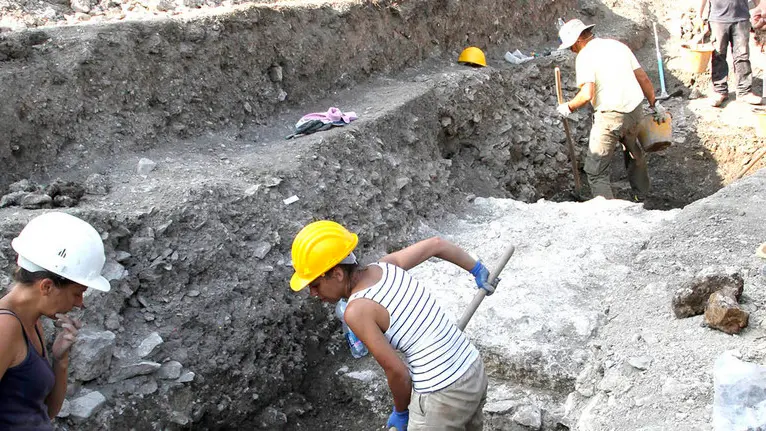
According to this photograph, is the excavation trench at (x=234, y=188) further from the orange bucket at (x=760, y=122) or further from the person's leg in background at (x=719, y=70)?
the person's leg in background at (x=719, y=70)

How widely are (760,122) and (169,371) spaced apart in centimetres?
657

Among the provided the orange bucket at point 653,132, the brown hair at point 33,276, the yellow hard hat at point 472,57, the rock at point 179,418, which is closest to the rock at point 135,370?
the rock at point 179,418

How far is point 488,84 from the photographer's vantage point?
24.6 feet

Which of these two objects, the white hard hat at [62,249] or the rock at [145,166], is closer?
the white hard hat at [62,249]

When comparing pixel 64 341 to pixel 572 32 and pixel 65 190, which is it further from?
pixel 572 32

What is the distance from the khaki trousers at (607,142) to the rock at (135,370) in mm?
4706

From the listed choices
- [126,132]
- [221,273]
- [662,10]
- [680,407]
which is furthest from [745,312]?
[662,10]

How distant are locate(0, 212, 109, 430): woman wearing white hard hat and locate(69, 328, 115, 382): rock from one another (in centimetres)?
100

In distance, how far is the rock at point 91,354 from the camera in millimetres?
3418

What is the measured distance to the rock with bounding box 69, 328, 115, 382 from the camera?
3418 millimetres

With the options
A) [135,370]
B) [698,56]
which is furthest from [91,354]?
[698,56]

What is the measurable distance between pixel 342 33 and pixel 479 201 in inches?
86.4

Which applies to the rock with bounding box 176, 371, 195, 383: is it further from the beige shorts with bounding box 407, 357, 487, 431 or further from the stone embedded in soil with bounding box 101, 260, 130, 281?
the beige shorts with bounding box 407, 357, 487, 431

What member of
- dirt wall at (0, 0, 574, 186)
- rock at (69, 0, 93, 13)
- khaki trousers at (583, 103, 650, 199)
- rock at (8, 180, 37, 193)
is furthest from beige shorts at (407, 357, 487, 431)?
rock at (69, 0, 93, 13)
